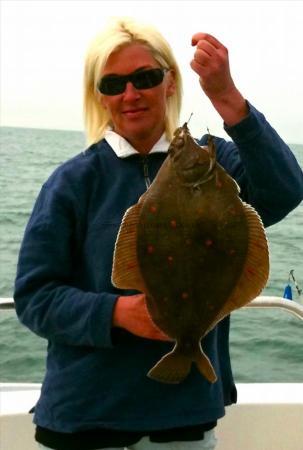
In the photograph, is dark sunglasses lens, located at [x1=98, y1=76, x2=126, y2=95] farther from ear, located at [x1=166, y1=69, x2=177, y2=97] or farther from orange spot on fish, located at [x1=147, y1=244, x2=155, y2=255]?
orange spot on fish, located at [x1=147, y1=244, x2=155, y2=255]

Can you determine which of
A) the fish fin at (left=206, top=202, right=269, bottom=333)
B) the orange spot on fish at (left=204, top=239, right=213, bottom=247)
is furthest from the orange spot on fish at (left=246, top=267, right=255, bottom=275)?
the orange spot on fish at (left=204, top=239, right=213, bottom=247)

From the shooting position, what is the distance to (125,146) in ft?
8.03

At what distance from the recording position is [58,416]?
2312 mm

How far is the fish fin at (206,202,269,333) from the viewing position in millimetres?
1940

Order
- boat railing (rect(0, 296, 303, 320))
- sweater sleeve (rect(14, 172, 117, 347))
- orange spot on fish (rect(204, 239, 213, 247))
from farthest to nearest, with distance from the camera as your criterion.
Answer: boat railing (rect(0, 296, 303, 320)) → sweater sleeve (rect(14, 172, 117, 347)) → orange spot on fish (rect(204, 239, 213, 247))

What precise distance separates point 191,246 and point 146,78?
664 mm

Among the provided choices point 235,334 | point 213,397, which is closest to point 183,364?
point 213,397

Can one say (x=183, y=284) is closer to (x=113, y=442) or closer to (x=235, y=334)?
(x=113, y=442)

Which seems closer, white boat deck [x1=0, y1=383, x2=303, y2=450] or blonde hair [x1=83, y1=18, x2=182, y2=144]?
blonde hair [x1=83, y1=18, x2=182, y2=144]

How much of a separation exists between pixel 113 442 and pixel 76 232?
0.75 meters

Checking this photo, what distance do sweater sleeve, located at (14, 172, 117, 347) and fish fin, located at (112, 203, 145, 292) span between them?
262 mm

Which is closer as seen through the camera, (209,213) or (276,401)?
(209,213)

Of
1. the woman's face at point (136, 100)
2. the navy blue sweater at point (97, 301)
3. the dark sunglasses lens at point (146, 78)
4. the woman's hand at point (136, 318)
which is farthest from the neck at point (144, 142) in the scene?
the woman's hand at point (136, 318)

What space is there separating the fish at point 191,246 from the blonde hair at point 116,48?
0.50 metres
